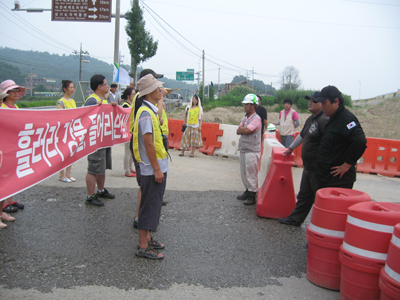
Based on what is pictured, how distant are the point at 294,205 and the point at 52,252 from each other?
350 centimetres

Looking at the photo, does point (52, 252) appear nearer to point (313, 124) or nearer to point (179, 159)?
point (313, 124)

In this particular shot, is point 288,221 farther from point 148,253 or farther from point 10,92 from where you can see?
point 10,92

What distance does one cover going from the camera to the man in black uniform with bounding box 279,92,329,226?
4.52 meters

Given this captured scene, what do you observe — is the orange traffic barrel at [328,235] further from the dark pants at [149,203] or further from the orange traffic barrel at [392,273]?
the dark pants at [149,203]

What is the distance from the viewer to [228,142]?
37.9 ft

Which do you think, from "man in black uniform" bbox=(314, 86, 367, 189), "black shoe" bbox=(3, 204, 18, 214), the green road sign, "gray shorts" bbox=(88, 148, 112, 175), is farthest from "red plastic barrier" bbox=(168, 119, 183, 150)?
the green road sign

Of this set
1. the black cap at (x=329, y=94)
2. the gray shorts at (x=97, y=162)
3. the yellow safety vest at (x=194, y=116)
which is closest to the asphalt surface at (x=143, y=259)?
the gray shorts at (x=97, y=162)

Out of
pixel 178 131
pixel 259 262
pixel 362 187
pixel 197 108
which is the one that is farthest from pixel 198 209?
pixel 178 131

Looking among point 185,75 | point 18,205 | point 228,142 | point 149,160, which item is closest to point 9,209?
point 18,205

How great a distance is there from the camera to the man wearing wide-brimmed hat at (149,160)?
361 cm

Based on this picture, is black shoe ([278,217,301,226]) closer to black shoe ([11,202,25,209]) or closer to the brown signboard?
black shoe ([11,202,25,209])

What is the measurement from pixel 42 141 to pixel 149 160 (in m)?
1.48

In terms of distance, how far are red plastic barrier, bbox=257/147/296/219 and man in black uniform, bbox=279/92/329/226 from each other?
225 millimetres

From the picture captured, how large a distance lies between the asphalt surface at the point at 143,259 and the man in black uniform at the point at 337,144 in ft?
3.35
